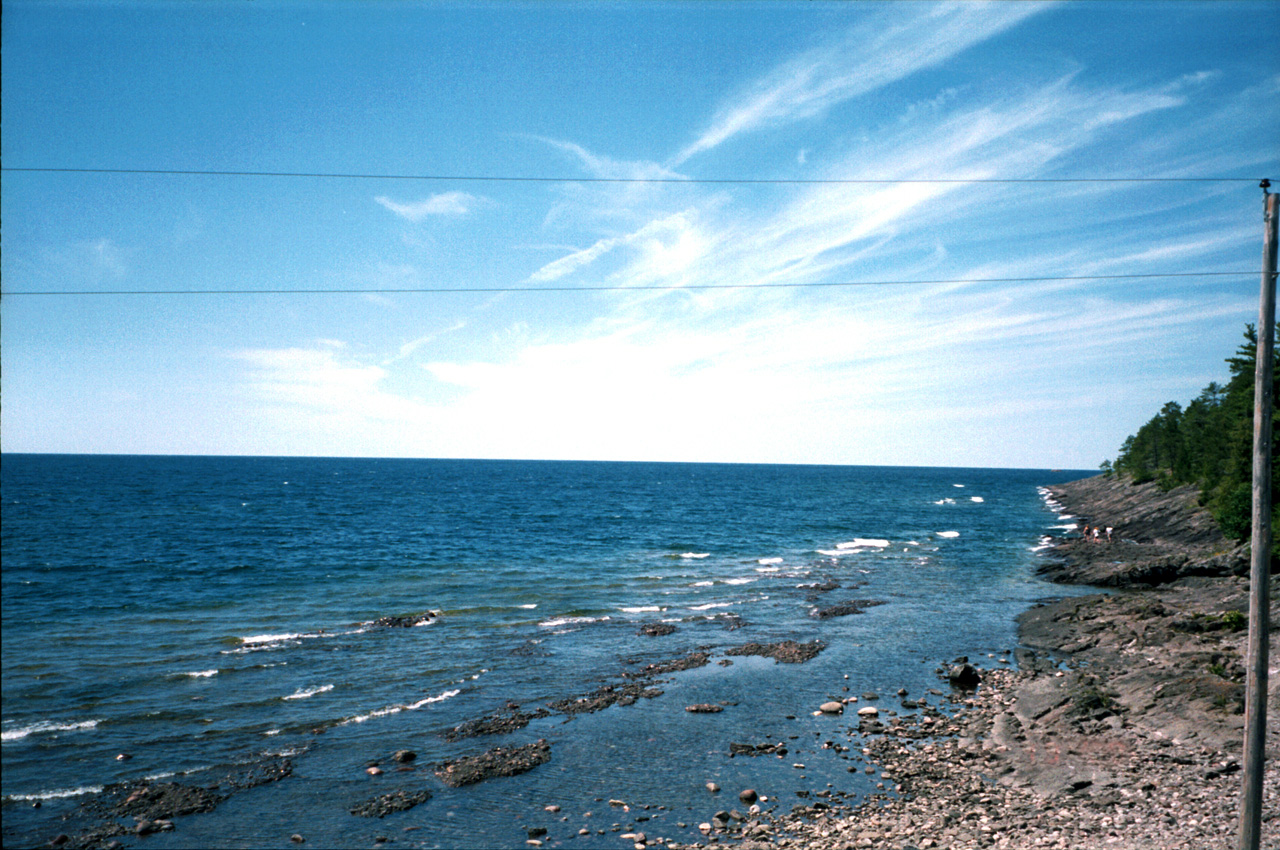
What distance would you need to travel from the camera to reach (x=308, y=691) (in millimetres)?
23328

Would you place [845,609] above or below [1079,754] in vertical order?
below

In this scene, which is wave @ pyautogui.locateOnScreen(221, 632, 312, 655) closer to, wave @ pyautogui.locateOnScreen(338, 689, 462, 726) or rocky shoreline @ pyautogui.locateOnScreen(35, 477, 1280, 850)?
wave @ pyautogui.locateOnScreen(338, 689, 462, 726)

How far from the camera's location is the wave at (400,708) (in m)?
21.1

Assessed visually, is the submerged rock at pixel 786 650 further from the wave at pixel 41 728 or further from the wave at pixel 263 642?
the wave at pixel 41 728

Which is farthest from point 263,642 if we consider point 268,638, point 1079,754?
point 1079,754

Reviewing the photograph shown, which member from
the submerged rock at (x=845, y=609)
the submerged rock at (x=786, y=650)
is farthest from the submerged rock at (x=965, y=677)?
the submerged rock at (x=845, y=609)

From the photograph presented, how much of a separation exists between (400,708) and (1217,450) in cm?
6890

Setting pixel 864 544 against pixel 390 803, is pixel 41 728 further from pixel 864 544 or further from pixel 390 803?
pixel 864 544

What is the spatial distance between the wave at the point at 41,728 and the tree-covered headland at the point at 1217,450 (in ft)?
107

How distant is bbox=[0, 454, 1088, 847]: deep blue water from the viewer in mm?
16484

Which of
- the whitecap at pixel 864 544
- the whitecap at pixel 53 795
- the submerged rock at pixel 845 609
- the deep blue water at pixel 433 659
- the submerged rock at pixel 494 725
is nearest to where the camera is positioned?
the whitecap at pixel 53 795

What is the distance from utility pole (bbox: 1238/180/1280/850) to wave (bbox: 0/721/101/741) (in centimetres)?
2663

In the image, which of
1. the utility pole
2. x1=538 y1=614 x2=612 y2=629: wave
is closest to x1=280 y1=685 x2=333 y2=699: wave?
x1=538 y1=614 x2=612 y2=629: wave

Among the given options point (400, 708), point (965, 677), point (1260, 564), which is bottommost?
point (400, 708)
